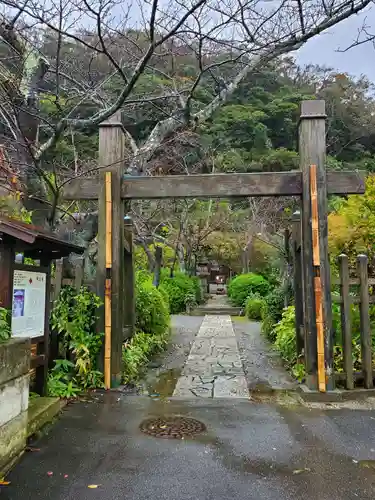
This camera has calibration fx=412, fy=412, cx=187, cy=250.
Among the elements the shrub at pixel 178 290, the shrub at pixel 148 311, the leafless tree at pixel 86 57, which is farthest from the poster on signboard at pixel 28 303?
the shrub at pixel 178 290

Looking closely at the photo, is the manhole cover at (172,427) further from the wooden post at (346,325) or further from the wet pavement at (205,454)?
the wooden post at (346,325)

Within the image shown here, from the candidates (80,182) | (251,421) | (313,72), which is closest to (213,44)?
(80,182)

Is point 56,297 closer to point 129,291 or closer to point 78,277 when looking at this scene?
point 78,277

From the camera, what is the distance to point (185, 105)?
689 centimetres

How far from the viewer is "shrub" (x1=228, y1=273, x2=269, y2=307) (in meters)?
20.6

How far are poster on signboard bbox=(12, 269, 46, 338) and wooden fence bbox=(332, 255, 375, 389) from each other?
4.02m

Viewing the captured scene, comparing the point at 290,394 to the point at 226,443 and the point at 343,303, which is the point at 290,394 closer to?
the point at 343,303

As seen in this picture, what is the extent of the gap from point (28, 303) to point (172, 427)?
2.20 m

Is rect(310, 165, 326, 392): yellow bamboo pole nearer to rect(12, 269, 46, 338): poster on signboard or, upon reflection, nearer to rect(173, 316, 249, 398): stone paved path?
rect(173, 316, 249, 398): stone paved path

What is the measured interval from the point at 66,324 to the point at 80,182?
220 centimetres

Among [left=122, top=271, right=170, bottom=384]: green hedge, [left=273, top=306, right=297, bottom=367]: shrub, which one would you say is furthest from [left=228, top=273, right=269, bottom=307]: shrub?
[left=273, top=306, right=297, bottom=367]: shrub

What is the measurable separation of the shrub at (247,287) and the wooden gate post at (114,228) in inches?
581

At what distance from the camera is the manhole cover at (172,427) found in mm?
4277

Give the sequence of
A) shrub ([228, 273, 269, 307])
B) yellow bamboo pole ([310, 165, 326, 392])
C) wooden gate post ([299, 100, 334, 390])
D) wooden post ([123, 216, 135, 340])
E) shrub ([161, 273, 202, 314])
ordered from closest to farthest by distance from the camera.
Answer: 1. yellow bamboo pole ([310, 165, 326, 392])
2. wooden gate post ([299, 100, 334, 390])
3. wooden post ([123, 216, 135, 340])
4. shrub ([161, 273, 202, 314])
5. shrub ([228, 273, 269, 307])
